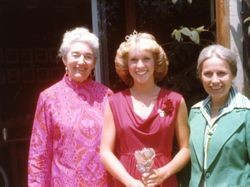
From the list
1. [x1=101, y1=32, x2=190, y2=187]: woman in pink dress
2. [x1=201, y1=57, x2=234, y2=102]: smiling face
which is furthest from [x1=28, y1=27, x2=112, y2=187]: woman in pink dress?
[x1=201, y1=57, x2=234, y2=102]: smiling face

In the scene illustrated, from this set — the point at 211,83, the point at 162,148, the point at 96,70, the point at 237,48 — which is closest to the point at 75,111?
the point at 162,148

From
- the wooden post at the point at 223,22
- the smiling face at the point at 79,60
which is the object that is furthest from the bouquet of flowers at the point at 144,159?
the wooden post at the point at 223,22

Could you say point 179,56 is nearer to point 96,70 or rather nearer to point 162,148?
point 96,70

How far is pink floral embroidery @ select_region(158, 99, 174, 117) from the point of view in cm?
309

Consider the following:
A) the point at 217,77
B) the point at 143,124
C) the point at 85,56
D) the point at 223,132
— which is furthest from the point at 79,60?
the point at 223,132

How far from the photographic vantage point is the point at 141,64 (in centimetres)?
304

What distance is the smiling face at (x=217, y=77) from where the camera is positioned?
2.83 meters

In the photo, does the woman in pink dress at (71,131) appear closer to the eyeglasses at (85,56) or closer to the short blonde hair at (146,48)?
the eyeglasses at (85,56)

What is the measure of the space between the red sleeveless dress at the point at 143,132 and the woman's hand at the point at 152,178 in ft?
0.34

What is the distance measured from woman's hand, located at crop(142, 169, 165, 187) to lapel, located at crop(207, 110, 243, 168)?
0.28 meters

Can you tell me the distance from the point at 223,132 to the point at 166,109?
398mm

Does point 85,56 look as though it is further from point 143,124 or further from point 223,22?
point 223,22

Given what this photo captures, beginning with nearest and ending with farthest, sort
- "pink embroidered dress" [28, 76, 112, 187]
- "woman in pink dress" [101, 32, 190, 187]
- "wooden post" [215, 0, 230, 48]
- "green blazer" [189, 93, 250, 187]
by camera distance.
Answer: "green blazer" [189, 93, 250, 187] → "woman in pink dress" [101, 32, 190, 187] → "pink embroidered dress" [28, 76, 112, 187] → "wooden post" [215, 0, 230, 48]

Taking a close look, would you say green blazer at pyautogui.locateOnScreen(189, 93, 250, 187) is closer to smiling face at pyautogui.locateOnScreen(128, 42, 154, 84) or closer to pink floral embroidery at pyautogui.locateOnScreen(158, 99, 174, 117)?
pink floral embroidery at pyautogui.locateOnScreen(158, 99, 174, 117)
